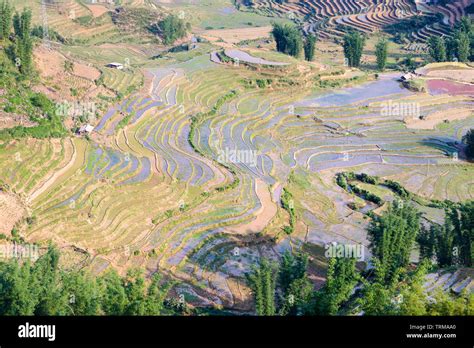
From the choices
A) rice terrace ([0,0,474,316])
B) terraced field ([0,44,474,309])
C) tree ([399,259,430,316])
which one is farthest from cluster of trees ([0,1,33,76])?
tree ([399,259,430,316])

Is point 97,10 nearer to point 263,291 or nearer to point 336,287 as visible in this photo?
point 263,291

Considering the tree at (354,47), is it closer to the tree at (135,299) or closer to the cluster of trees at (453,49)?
the cluster of trees at (453,49)

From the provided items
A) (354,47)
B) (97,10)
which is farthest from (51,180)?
(97,10)

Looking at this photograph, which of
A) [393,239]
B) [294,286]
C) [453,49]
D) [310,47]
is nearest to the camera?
[294,286]

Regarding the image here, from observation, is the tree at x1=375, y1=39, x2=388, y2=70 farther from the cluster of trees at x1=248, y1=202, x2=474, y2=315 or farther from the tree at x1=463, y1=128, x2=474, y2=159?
the cluster of trees at x1=248, y1=202, x2=474, y2=315
